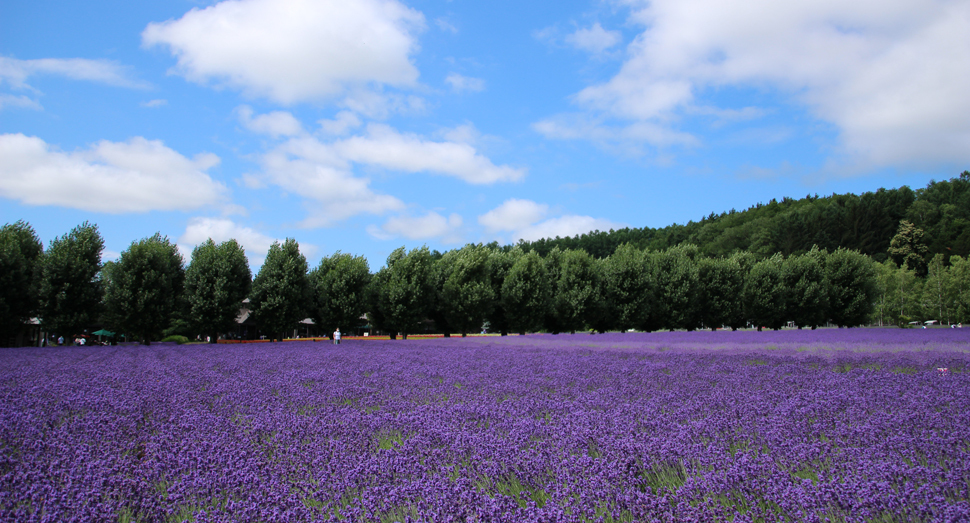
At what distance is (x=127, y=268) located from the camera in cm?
3919

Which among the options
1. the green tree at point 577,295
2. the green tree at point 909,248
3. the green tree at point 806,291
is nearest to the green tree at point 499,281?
the green tree at point 577,295

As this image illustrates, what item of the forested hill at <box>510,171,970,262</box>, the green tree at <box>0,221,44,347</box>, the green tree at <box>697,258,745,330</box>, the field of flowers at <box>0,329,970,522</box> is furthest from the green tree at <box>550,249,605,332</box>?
the green tree at <box>0,221,44,347</box>

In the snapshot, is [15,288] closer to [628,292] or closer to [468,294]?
[468,294]

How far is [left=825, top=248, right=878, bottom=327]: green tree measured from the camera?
5984cm

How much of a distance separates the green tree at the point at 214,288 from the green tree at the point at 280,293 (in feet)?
5.40

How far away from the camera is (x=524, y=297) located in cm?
5419

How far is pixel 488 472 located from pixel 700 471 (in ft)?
6.55

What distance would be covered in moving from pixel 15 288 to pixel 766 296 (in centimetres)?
7082

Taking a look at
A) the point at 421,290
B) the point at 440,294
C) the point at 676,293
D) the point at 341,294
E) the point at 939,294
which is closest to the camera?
the point at 341,294

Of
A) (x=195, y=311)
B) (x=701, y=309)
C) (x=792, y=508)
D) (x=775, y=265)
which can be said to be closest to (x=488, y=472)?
(x=792, y=508)

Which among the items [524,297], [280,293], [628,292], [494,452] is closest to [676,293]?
[628,292]

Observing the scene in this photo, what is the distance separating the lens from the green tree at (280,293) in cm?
4419

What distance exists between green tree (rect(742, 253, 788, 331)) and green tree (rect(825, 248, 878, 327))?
587cm

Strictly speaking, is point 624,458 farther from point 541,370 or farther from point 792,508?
point 541,370
